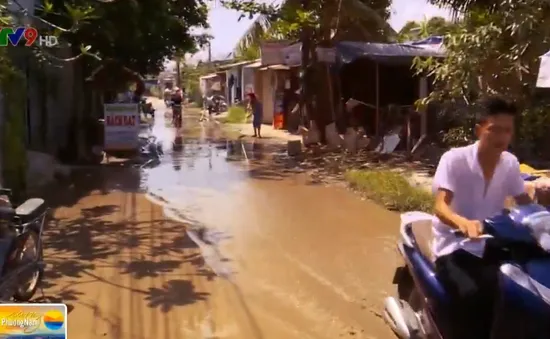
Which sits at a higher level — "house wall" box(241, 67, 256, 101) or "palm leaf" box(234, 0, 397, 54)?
"palm leaf" box(234, 0, 397, 54)

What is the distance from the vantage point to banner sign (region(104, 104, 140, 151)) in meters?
15.9

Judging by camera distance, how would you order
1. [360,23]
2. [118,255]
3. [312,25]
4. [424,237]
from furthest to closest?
[360,23] < [312,25] < [118,255] < [424,237]

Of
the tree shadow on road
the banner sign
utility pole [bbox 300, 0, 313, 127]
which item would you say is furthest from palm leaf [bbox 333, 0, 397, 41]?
the tree shadow on road

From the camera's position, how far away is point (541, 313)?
305 cm

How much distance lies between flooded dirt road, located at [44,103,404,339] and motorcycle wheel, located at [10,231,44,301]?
1.33ft

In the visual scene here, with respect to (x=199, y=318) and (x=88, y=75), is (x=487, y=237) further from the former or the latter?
(x=88, y=75)

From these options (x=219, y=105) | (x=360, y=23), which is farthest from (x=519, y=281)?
(x=219, y=105)

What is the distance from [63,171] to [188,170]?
243cm

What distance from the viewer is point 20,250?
520 centimetres

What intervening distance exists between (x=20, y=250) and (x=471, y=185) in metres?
3.19

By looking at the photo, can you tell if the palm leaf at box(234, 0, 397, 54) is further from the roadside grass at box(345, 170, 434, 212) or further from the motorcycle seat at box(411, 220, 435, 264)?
the motorcycle seat at box(411, 220, 435, 264)

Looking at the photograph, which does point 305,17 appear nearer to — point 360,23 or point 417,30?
point 360,23

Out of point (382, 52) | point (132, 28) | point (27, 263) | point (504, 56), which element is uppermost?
point (132, 28)

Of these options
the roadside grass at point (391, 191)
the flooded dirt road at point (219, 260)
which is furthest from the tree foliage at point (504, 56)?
the flooded dirt road at point (219, 260)
